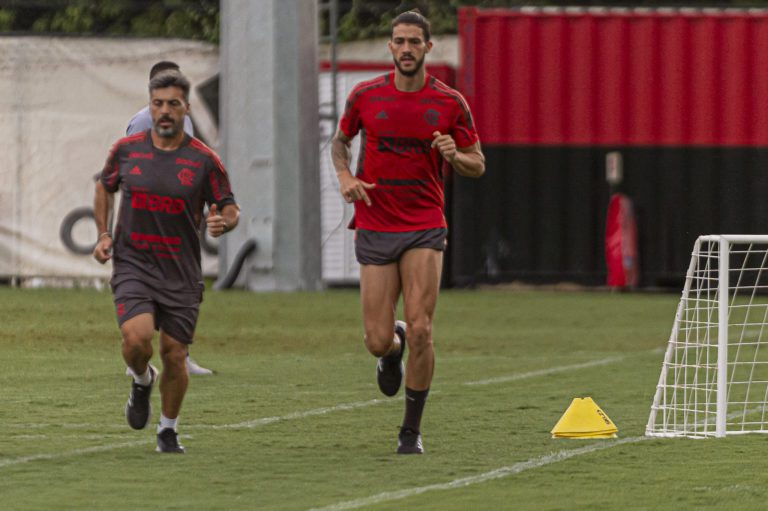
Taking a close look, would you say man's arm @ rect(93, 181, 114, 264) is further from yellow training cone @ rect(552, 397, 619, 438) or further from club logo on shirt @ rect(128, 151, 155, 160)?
yellow training cone @ rect(552, 397, 619, 438)

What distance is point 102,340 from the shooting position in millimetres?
17109

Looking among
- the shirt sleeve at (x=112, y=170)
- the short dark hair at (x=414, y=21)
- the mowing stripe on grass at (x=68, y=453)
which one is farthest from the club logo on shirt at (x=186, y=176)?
the mowing stripe on grass at (x=68, y=453)

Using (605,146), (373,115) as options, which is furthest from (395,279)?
(605,146)

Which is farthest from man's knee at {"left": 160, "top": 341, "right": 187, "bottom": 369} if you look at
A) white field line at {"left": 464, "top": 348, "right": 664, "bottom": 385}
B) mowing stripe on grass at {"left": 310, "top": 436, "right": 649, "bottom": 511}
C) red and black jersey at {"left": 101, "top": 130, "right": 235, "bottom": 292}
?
white field line at {"left": 464, "top": 348, "right": 664, "bottom": 385}

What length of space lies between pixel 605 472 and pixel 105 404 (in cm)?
416

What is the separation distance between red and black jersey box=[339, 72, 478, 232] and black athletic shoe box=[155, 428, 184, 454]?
1.46 metres

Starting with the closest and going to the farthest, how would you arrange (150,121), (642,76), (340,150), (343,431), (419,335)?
1. (419,335)
2. (340,150)
3. (343,431)
4. (150,121)
5. (642,76)

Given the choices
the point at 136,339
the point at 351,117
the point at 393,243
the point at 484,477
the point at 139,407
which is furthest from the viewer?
the point at 351,117

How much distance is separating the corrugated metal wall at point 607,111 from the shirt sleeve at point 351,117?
15952mm

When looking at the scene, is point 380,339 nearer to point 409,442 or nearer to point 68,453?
point 409,442

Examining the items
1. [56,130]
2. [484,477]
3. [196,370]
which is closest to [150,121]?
[196,370]

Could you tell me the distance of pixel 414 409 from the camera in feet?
30.4

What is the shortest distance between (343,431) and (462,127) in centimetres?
196

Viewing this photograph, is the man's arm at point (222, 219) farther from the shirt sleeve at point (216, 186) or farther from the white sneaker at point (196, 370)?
the white sneaker at point (196, 370)
